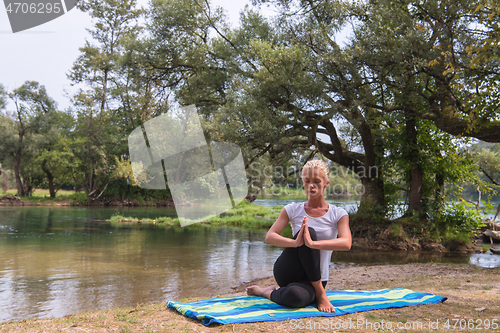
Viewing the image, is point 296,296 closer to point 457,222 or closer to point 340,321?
point 340,321

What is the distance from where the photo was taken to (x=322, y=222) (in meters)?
3.57

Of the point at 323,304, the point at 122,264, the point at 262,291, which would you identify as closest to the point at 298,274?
the point at 323,304

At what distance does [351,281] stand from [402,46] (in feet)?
20.2

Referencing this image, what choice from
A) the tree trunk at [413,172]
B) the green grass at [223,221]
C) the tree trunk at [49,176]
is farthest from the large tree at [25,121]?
the tree trunk at [413,172]

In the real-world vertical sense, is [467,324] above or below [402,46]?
below

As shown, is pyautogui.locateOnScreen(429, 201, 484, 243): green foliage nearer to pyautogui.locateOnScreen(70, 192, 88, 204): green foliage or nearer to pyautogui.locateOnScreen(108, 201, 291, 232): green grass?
pyautogui.locateOnScreen(108, 201, 291, 232): green grass

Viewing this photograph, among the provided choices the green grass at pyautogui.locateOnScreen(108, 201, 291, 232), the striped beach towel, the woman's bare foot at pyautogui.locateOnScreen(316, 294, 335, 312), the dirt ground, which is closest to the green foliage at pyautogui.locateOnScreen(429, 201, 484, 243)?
the green grass at pyautogui.locateOnScreen(108, 201, 291, 232)

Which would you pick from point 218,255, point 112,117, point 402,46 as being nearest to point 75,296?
point 218,255

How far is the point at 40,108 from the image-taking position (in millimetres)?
38594

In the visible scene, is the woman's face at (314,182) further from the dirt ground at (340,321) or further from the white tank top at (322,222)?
the dirt ground at (340,321)

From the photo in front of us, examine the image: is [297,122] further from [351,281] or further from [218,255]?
[351,281]

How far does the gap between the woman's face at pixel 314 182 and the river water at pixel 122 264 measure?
12.1 ft

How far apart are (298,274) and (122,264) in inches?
275

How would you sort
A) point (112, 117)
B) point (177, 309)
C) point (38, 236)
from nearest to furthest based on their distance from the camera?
1. point (177, 309)
2. point (38, 236)
3. point (112, 117)
